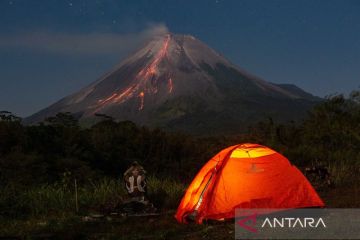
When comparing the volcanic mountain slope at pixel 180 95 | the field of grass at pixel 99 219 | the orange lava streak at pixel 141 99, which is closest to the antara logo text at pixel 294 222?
the field of grass at pixel 99 219

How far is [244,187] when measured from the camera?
30.5ft

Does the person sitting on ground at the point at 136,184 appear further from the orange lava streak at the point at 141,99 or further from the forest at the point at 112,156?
the orange lava streak at the point at 141,99

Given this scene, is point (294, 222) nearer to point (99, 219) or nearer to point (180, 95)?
point (99, 219)

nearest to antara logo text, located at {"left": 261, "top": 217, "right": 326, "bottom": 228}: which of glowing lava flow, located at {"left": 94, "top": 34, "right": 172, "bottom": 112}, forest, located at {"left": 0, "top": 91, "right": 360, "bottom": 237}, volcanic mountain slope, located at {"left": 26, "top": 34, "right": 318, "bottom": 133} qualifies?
forest, located at {"left": 0, "top": 91, "right": 360, "bottom": 237}

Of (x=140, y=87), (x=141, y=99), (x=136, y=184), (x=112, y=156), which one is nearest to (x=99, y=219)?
(x=136, y=184)

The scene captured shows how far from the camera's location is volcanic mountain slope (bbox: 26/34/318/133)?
106812mm

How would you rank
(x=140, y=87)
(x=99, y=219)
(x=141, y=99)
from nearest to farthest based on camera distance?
(x=99, y=219), (x=141, y=99), (x=140, y=87)

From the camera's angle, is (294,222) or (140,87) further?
(140,87)

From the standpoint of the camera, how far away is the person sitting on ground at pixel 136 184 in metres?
9.96

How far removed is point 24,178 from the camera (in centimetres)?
1395

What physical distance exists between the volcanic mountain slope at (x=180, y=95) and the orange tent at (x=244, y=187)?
78.4 metres

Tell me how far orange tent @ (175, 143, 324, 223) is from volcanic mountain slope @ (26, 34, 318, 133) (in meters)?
78.4

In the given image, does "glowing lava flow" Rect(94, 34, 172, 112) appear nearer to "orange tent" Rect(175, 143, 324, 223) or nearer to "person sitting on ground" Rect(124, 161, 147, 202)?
"person sitting on ground" Rect(124, 161, 147, 202)

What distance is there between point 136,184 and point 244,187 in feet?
7.10
